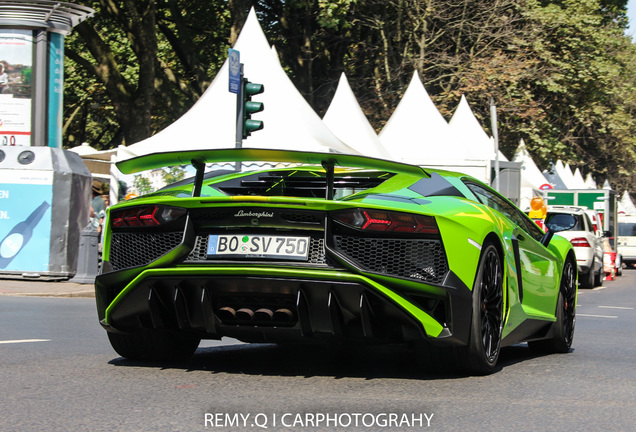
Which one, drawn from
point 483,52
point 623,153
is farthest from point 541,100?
point 623,153

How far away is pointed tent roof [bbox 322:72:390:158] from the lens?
22803 millimetres

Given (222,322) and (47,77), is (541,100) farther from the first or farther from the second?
(222,322)

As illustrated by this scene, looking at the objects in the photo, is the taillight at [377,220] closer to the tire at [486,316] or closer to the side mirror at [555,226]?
the tire at [486,316]

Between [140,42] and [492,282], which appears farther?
[140,42]

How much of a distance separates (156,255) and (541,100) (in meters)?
32.1

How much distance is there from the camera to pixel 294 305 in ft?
17.4

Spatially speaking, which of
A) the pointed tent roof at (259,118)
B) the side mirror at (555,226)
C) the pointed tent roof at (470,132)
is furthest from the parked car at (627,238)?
the side mirror at (555,226)

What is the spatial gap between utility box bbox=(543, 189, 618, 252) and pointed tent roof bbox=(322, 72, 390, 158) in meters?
9.38

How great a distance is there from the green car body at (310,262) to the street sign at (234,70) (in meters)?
9.66

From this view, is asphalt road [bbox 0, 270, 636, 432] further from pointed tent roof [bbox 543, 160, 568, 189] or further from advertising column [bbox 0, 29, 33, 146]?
pointed tent roof [bbox 543, 160, 568, 189]

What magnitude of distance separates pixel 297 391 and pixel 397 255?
858mm

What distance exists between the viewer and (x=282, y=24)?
34.9 meters

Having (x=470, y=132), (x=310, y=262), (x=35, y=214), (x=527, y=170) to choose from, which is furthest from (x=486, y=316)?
(x=527, y=170)

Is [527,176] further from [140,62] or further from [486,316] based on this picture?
[486,316]
